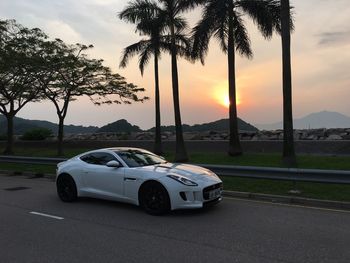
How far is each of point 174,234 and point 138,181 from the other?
2.06 metres

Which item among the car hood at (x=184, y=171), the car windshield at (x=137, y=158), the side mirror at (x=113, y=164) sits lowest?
the car hood at (x=184, y=171)

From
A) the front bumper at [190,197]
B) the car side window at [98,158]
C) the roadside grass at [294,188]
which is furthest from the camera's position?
the roadside grass at [294,188]

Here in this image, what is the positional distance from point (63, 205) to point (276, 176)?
5263 mm

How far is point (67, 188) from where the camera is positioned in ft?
35.2

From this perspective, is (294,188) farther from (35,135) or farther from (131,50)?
(35,135)

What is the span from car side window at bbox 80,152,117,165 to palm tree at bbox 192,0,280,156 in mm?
11659

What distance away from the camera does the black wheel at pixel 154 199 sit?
866 centimetres

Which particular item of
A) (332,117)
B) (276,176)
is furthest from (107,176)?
(332,117)

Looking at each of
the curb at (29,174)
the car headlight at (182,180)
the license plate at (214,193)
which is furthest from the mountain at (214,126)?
the car headlight at (182,180)

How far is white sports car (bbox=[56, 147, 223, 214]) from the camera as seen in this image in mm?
8555

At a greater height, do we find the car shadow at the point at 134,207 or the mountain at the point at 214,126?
the mountain at the point at 214,126

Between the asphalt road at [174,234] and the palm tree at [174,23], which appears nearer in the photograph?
the asphalt road at [174,234]

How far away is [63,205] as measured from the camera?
10273 mm

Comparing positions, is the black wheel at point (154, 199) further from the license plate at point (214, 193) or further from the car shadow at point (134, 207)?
the license plate at point (214, 193)
